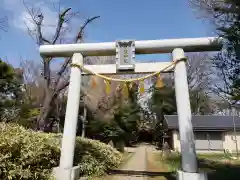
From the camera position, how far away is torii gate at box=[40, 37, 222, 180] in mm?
6271

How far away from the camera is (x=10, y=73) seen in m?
15.5

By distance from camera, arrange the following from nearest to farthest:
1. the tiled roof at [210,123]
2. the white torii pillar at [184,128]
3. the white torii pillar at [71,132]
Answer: the white torii pillar at [184,128], the white torii pillar at [71,132], the tiled roof at [210,123]

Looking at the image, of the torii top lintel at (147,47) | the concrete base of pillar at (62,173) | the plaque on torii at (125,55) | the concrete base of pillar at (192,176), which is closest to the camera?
the concrete base of pillar at (192,176)

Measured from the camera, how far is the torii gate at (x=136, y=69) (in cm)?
627

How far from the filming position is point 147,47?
7375 millimetres

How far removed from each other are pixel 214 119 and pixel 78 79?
22.6 m

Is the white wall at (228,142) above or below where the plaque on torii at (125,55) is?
below

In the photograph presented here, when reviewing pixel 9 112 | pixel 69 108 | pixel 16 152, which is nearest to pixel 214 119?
pixel 9 112

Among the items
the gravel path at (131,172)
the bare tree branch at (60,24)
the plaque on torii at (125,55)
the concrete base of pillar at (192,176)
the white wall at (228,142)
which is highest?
the bare tree branch at (60,24)

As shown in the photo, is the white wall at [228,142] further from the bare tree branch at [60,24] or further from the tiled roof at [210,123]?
the bare tree branch at [60,24]

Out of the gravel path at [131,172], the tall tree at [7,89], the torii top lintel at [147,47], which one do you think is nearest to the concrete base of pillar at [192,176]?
the gravel path at [131,172]

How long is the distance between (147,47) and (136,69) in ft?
2.67

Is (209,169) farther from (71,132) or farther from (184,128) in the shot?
(71,132)

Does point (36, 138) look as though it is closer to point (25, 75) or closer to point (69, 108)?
point (69, 108)
